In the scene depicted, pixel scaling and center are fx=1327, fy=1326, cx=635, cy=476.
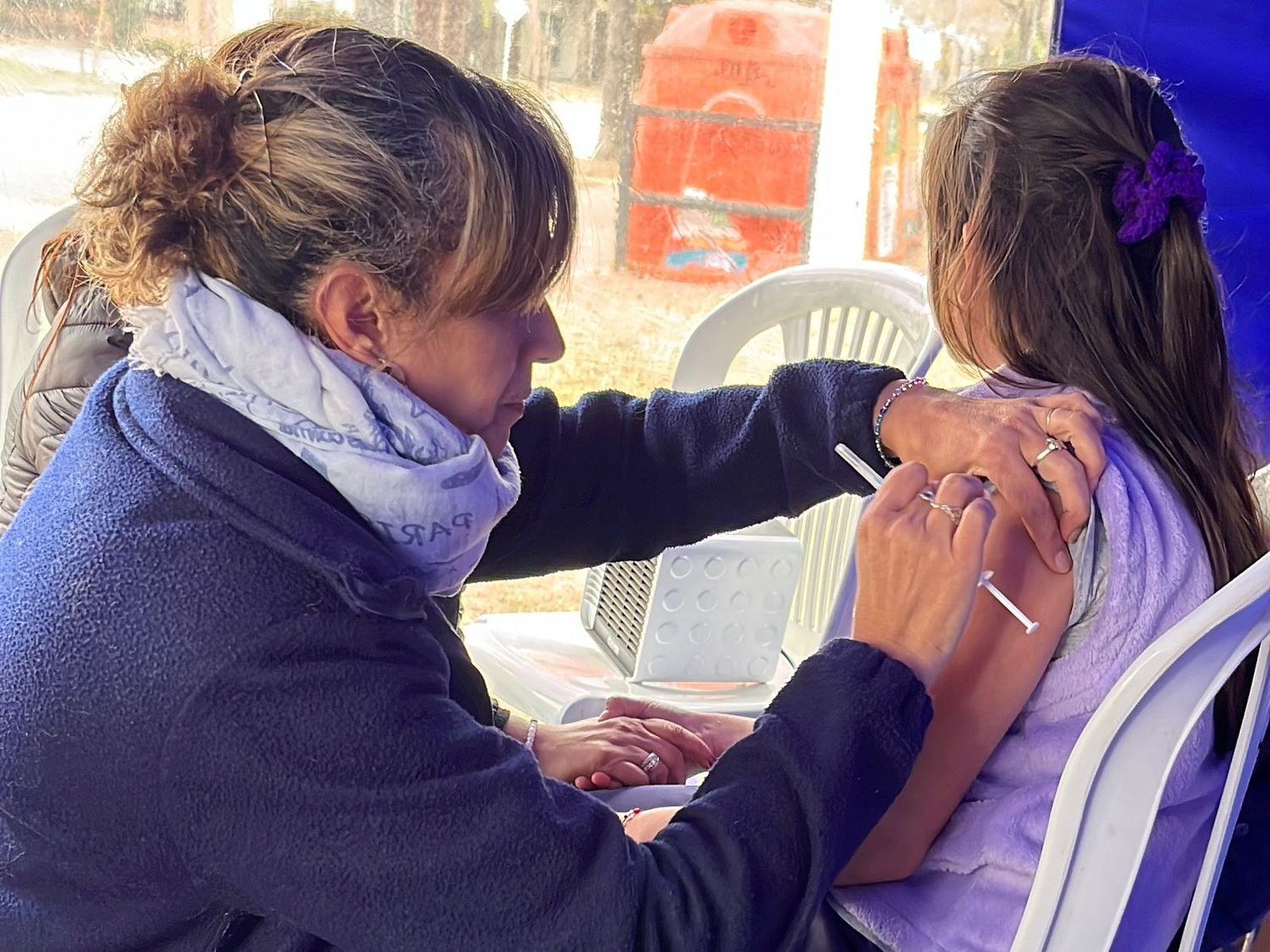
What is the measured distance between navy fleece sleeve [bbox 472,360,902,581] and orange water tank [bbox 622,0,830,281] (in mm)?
2790

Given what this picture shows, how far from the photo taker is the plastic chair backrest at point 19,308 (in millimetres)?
1713

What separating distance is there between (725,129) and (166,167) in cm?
339

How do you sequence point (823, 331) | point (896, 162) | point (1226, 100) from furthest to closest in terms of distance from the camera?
point (896, 162)
point (1226, 100)
point (823, 331)

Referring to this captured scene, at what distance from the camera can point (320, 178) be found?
33.8 inches

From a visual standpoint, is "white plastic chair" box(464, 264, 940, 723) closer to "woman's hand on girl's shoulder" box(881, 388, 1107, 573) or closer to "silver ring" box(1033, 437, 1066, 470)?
"woman's hand on girl's shoulder" box(881, 388, 1107, 573)

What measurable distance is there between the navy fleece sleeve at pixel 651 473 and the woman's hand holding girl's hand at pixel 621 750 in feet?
0.65

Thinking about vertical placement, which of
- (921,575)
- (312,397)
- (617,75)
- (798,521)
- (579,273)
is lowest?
(798,521)

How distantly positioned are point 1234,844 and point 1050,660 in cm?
27

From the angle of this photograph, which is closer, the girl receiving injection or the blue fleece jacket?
the blue fleece jacket

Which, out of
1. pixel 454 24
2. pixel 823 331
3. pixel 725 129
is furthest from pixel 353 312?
pixel 725 129

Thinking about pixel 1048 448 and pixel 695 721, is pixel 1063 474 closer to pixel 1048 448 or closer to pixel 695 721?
pixel 1048 448

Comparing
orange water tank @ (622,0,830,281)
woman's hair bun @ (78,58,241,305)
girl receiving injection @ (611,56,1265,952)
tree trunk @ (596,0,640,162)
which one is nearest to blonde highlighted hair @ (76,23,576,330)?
woman's hair bun @ (78,58,241,305)

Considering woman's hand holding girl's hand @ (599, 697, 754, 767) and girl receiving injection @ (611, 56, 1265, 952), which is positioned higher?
girl receiving injection @ (611, 56, 1265, 952)

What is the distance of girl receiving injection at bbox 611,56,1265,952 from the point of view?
1.03 m
